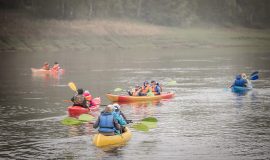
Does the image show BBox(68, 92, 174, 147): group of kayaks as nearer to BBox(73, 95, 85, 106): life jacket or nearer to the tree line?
BBox(73, 95, 85, 106): life jacket

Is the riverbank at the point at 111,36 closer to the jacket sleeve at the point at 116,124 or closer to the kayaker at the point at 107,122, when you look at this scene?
the jacket sleeve at the point at 116,124

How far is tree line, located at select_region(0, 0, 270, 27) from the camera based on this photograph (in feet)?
355

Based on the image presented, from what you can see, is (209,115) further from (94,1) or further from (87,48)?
(94,1)

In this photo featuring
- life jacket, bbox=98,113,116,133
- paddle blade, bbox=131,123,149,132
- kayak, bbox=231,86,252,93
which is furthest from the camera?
kayak, bbox=231,86,252,93

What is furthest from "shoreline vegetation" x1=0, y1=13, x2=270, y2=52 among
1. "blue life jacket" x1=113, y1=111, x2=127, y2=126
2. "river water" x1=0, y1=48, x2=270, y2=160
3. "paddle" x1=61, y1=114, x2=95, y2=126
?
"blue life jacket" x1=113, y1=111, x2=127, y2=126

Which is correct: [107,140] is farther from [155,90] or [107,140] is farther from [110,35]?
[110,35]

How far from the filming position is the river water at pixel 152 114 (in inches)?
966

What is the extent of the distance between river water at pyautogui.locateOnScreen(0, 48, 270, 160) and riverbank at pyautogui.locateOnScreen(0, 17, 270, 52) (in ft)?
100

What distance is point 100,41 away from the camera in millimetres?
105000

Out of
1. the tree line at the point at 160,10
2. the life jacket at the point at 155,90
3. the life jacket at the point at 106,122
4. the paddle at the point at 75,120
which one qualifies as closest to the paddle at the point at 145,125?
the life jacket at the point at 106,122

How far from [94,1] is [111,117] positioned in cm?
9406

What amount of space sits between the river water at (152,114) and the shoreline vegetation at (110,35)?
3045 centimetres

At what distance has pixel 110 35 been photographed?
108 metres

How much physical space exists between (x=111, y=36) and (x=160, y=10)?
23.2 meters
